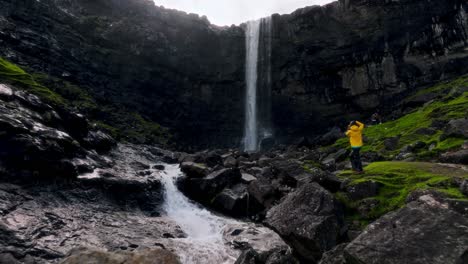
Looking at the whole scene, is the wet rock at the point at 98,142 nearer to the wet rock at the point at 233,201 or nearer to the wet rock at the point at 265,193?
the wet rock at the point at 233,201

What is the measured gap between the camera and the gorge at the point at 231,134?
35.9 ft

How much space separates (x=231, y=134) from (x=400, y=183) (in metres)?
53.7

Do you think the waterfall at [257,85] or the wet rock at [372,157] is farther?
the waterfall at [257,85]

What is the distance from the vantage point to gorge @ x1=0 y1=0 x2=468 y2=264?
431 inches

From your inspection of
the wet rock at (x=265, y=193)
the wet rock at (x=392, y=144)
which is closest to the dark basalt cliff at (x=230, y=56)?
the wet rock at (x=392, y=144)

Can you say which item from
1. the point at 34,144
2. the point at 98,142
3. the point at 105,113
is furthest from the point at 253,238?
the point at 105,113

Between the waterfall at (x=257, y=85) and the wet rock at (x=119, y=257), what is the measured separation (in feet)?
183

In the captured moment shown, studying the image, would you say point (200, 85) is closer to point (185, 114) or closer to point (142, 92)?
point (185, 114)

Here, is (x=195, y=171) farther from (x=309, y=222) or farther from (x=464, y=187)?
(x=464, y=187)

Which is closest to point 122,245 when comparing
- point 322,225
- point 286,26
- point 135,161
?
point 322,225

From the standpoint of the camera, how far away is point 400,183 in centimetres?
1272

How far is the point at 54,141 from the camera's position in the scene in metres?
23.5

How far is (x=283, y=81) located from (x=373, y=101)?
59.1 ft

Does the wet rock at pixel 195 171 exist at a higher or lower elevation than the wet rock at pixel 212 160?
lower
